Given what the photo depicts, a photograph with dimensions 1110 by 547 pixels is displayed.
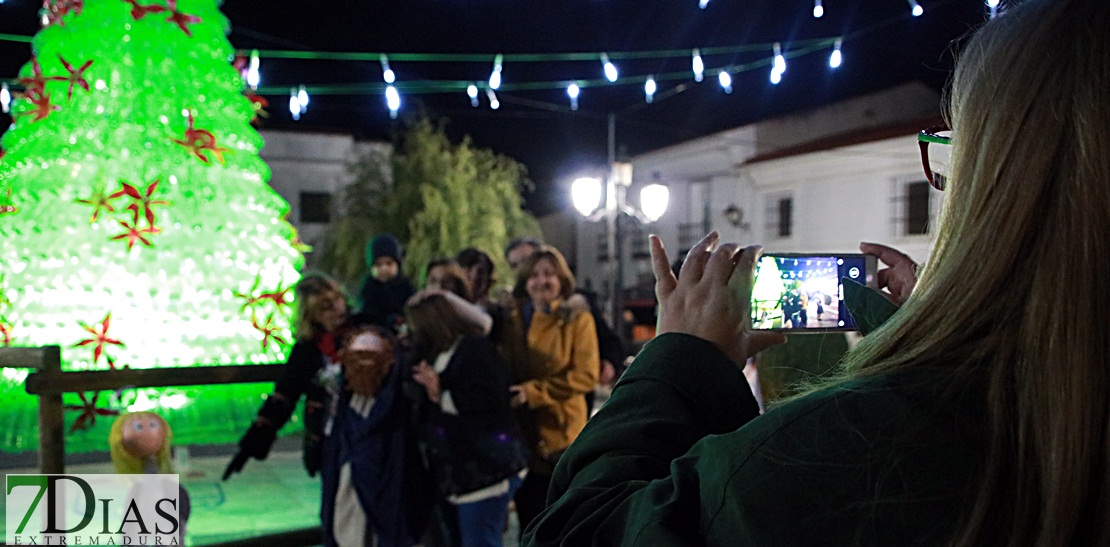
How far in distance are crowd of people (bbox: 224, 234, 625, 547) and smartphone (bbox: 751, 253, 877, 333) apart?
254 cm

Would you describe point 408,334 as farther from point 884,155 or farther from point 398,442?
point 884,155

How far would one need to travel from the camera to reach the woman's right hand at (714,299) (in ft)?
3.18

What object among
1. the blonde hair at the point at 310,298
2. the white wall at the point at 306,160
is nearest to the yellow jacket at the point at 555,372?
the blonde hair at the point at 310,298

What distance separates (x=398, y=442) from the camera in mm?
3725

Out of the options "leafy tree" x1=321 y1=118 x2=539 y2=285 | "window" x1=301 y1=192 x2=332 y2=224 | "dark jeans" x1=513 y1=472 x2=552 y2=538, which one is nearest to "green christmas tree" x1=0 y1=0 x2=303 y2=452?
"dark jeans" x1=513 y1=472 x2=552 y2=538

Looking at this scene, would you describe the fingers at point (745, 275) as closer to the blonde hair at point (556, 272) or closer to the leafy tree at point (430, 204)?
the blonde hair at point (556, 272)

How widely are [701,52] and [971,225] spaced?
816 centimetres

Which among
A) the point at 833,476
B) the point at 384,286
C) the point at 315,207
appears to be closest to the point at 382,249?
the point at 384,286

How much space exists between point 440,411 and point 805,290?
275cm

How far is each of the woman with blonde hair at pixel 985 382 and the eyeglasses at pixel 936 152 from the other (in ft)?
0.39

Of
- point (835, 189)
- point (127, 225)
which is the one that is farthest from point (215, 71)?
point (835, 189)

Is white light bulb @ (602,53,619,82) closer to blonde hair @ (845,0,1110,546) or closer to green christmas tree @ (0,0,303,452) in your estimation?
green christmas tree @ (0,0,303,452)

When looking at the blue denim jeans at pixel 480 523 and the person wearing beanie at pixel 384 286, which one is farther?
the person wearing beanie at pixel 384 286

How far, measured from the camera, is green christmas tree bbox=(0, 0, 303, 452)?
168 inches
